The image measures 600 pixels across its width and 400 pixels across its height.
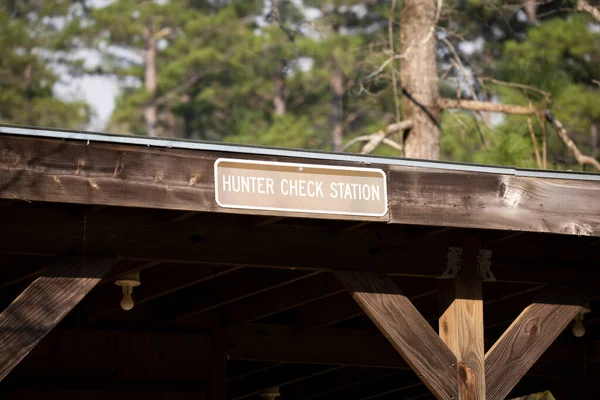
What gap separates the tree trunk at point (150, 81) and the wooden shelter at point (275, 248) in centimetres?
2740

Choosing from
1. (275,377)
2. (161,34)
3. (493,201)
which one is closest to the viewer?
(493,201)

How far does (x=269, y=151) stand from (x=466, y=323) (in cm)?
171

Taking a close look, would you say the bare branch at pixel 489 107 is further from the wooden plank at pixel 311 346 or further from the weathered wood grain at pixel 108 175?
the weathered wood grain at pixel 108 175

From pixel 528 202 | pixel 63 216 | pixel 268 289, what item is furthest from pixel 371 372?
pixel 63 216

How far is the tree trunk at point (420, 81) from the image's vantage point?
45.2 ft

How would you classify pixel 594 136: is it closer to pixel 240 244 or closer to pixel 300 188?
pixel 240 244

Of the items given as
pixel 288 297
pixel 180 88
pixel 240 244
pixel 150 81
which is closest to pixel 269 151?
pixel 240 244

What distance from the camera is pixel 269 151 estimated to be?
5.51 metres

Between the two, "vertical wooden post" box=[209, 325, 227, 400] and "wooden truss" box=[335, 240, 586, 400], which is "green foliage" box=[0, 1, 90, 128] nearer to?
"vertical wooden post" box=[209, 325, 227, 400]

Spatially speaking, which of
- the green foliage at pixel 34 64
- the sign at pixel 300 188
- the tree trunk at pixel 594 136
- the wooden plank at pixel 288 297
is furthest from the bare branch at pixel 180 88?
the sign at pixel 300 188

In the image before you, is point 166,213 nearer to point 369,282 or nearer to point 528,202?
point 369,282

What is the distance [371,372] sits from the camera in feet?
31.7

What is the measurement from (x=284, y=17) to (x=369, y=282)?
3016cm

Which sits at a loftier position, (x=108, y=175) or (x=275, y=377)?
(x=108, y=175)
